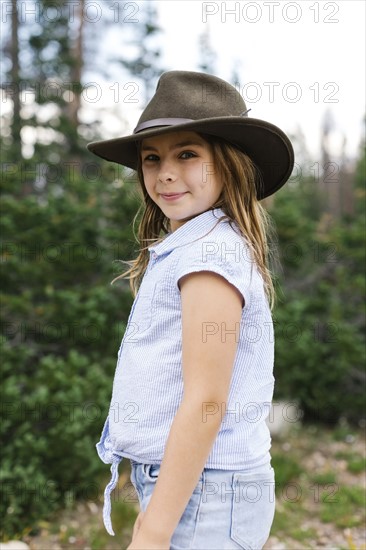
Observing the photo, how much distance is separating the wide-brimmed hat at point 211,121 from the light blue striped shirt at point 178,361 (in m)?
0.24

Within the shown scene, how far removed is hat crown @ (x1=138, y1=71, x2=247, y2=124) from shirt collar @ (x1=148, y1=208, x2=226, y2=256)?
252 mm

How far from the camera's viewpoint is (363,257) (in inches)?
243

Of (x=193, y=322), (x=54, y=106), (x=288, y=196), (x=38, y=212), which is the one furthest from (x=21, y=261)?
(x=193, y=322)

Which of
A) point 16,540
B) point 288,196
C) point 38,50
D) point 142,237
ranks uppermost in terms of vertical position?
point 38,50

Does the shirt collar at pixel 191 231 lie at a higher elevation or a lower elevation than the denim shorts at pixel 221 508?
higher

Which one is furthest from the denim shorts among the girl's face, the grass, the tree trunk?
the tree trunk

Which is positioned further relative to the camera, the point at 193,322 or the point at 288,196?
the point at 288,196

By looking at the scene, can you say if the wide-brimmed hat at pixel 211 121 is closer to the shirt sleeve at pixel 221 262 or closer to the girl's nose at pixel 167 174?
the girl's nose at pixel 167 174

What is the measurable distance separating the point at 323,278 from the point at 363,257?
0.49 m

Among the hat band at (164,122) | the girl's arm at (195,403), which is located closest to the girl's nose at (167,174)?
the hat band at (164,122)

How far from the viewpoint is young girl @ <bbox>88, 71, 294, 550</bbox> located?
1.17m

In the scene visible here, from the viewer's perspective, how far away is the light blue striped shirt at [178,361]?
1.26 m

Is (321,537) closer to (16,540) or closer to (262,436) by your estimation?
(16,540)

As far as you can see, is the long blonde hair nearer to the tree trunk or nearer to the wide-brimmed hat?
the wide-brimmed hat
